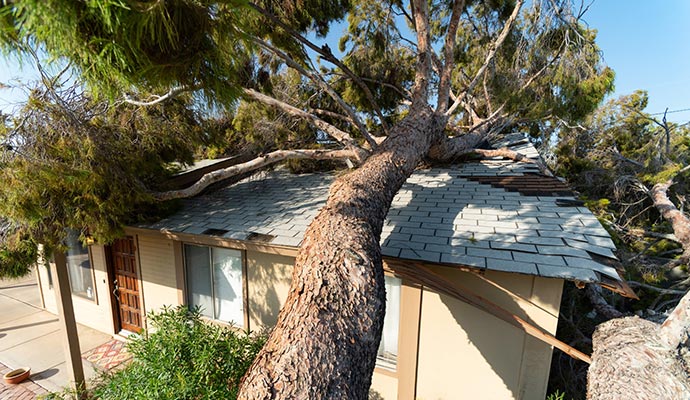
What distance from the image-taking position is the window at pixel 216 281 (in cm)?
537

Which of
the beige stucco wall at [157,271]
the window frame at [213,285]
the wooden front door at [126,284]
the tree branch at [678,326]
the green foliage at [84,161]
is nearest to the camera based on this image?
the tree branch at [678,326]

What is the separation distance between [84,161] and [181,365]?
3.21 metres

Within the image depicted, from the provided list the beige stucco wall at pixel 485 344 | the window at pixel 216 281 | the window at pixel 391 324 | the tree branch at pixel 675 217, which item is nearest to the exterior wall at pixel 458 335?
the beige stucco wall at pixel 485 344

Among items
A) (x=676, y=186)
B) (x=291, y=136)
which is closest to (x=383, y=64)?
(x=291, y=136)

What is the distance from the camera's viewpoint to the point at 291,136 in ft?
25.4

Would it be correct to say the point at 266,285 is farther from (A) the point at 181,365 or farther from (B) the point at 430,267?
(B) the point at 430,267

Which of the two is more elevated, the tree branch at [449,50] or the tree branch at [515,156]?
the tree branch at [449,50]

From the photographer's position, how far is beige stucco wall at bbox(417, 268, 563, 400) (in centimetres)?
335

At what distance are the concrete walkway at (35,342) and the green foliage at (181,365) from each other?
10.1 feet

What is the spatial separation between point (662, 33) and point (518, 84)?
4931 mm

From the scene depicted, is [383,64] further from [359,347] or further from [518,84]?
[359,347]

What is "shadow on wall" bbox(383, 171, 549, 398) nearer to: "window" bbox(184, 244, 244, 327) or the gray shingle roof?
the gray shingle roof

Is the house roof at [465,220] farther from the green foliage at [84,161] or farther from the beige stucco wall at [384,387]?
the beige stucco wall at [384,387]

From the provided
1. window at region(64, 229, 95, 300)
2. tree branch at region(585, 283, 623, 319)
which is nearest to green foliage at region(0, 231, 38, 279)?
window at region(64, 229, 95, 300)
